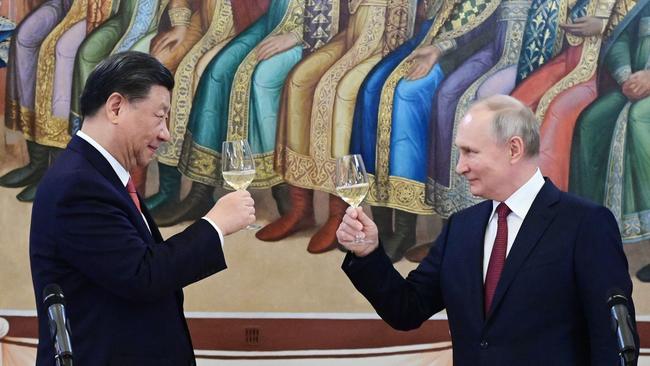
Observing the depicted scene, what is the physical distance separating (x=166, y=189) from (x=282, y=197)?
585mm

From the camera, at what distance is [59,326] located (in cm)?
203

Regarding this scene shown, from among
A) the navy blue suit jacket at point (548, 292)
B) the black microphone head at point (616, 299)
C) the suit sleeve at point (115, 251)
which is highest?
the black microphone head at point (616, 299)

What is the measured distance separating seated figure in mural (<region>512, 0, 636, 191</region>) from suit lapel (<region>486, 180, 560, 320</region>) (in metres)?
1.77

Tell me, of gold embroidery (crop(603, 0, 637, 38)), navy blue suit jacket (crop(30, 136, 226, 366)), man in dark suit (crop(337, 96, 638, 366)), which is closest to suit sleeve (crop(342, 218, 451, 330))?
man in dark suit (crop(337, 96, 638, 366))

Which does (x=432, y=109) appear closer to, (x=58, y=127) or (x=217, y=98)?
(x=217, y=98)

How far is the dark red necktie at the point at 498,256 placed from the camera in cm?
297

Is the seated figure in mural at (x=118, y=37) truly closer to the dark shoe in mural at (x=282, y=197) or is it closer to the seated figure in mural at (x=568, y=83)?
the dark shoe in mural at (x=282, y=197)

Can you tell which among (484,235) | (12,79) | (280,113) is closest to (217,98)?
(280,113)

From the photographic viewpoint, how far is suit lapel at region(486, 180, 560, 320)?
2.91m

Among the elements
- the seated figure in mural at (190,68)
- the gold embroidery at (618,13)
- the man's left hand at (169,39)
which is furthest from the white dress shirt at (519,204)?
the man's left hand at (169,39)

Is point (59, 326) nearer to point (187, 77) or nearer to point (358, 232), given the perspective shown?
point (358, 232)

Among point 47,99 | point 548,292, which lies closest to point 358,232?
point 548,292

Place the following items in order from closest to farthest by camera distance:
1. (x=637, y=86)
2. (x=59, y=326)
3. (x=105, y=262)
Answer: (x=59, y=326) < (x=105, y=262) < (x=637, y=86)

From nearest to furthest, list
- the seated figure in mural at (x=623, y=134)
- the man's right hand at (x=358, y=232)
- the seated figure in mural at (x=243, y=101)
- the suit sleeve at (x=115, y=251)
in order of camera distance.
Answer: the suit sleeve at (x=115, y=251) < the man's right hand at (x=358, y=232) < the seated figure in mural at (x=623, y=134) < the seated figure in mural at (x=243, y=101)
